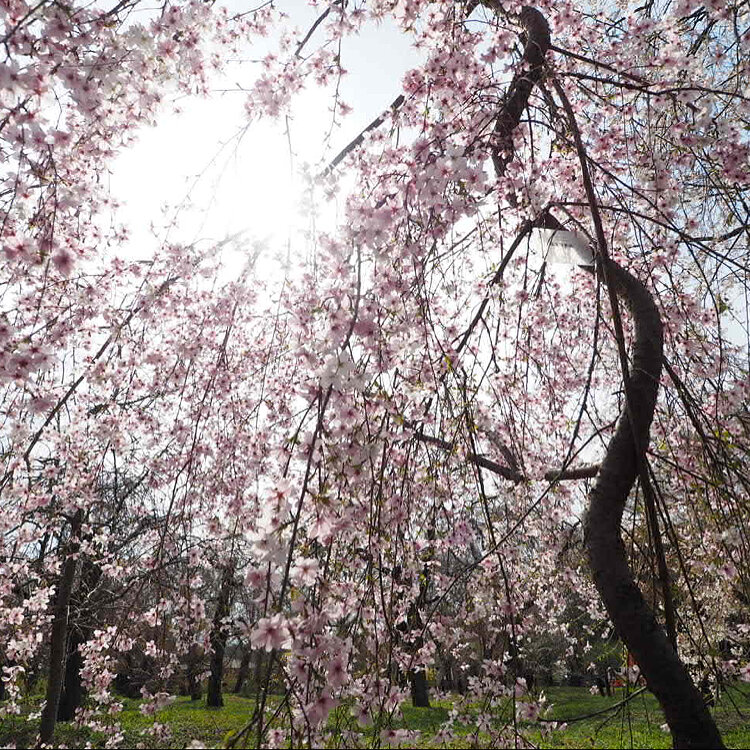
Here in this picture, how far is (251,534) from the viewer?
163 cm

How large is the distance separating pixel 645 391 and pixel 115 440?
14.6ft

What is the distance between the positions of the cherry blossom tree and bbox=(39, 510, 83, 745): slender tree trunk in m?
2.19

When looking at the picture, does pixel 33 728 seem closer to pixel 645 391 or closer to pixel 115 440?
pixel 115 440

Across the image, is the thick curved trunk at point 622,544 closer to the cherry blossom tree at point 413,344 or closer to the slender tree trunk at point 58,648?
the cherry blossom tree at point 413,344

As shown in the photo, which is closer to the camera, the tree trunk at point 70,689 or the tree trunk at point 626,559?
the tree trunk at point 626,559

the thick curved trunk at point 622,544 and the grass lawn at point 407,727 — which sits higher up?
the thick curved trunk at point 622,544

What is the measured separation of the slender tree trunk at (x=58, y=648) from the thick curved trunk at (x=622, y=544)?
707cm

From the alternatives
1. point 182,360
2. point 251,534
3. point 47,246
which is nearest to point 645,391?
point 251,534

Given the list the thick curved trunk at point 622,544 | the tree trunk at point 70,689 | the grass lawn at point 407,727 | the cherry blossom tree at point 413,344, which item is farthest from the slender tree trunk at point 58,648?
the thick curved trunk at point 622,544

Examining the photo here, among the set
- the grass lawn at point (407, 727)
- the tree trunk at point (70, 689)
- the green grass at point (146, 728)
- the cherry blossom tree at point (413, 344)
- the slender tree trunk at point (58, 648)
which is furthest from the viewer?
the tree trunk at point (70, 689)

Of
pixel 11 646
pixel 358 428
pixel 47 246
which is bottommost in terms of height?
pixel 11 646

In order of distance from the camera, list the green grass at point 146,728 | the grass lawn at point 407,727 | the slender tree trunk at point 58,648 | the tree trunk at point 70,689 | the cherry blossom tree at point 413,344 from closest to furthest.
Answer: the cherry blossom tree at point 413,344, the slender tree trunk at point 58,648, the grass lawn at point 407,727, the green grass at point 146,728, the tree trunk at point 70,689

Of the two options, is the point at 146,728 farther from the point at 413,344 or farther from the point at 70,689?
the point at 413,344

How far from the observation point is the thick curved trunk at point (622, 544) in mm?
1887
